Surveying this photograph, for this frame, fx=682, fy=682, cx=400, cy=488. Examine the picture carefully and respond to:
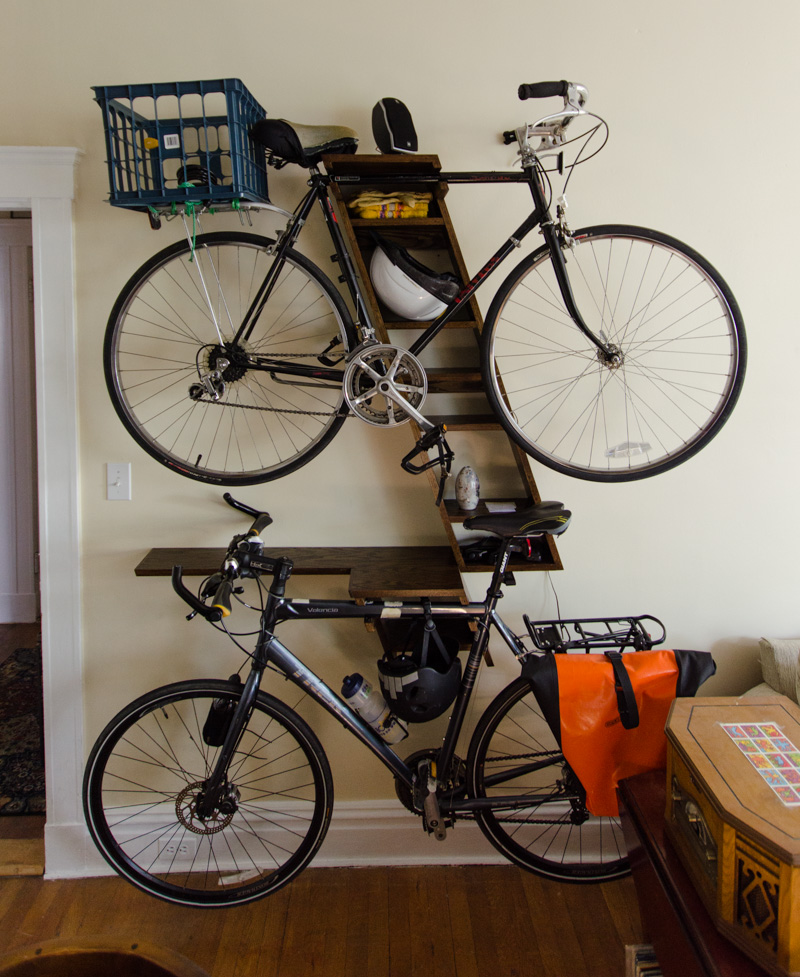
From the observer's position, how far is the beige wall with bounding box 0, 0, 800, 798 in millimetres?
1857

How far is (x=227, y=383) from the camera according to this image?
184 centimetres

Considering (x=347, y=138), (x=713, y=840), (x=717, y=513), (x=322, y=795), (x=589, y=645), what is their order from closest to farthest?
(x=713, y=840)
(x=347, y=138)
(x=589, y=645)
(x=322, y=795)
(x=717, y=513)

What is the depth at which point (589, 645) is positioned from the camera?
1.82 metres

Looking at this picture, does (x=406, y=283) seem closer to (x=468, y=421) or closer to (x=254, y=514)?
(x=468, y=421)

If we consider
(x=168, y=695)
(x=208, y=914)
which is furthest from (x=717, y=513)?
(x=208, y=914)

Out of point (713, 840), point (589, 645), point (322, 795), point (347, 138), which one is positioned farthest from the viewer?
point (322, 795)

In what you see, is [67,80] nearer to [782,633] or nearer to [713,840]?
[713,840]

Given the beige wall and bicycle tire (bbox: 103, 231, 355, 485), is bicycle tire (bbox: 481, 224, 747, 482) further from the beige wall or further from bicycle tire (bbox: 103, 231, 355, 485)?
bicycle tire (bbox: 103, 231, 355, 485)

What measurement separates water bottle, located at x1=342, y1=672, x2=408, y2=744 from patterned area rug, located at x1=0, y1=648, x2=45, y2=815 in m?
1.23

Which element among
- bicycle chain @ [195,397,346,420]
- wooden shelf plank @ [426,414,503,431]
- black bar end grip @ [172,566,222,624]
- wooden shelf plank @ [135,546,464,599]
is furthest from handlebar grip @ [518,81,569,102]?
black bar end grip @ [172,566,222,624]

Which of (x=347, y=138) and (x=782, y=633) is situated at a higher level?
(x=347, y=138)

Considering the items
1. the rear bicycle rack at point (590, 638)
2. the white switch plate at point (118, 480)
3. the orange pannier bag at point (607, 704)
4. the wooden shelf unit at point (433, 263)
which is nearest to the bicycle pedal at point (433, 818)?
the orange pannier bag at point (607, 704)

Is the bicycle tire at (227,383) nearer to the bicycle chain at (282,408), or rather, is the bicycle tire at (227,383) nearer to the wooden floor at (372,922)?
the bicycle chain at (282,408)

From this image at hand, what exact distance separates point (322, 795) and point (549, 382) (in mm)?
1353
